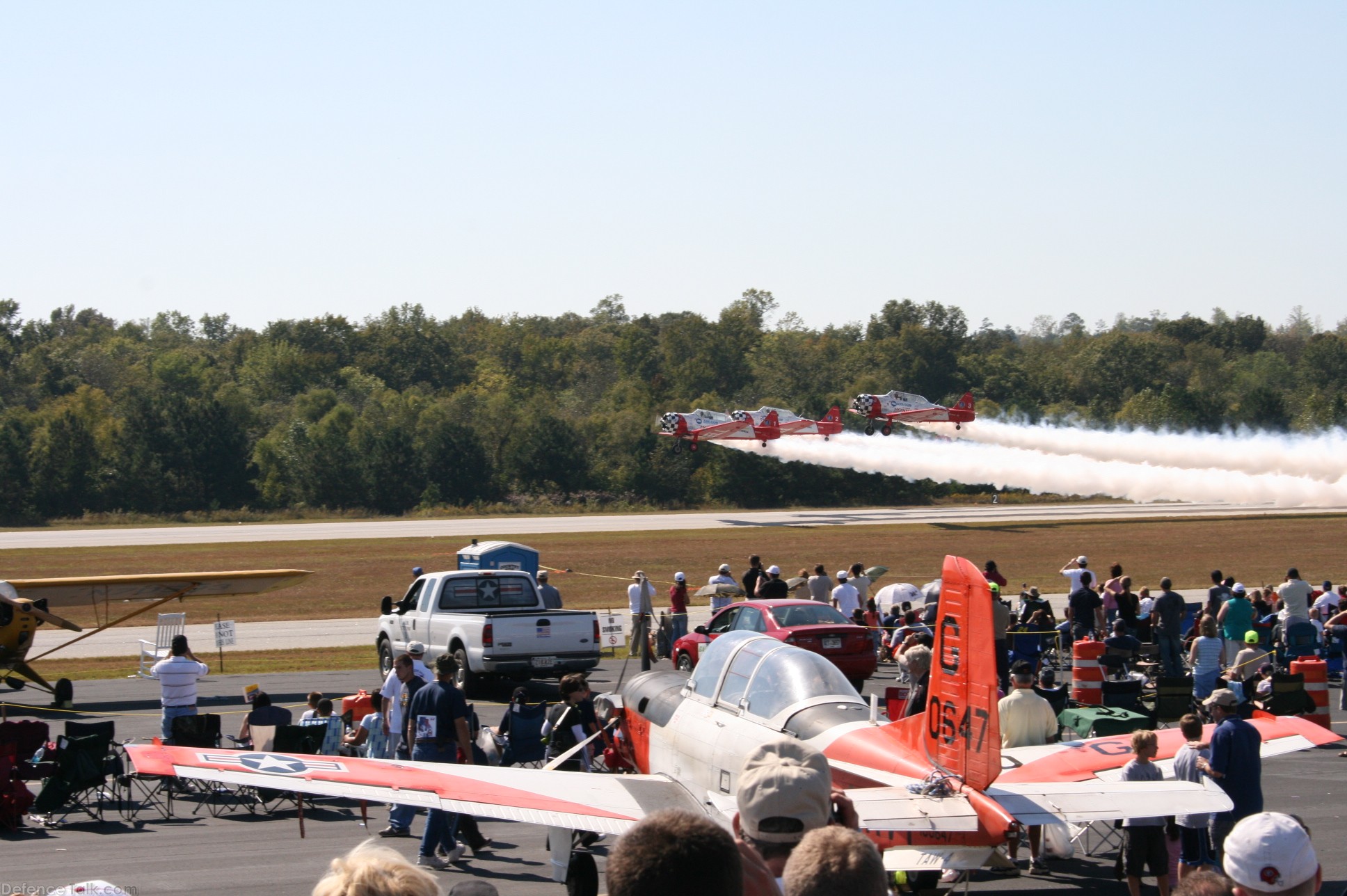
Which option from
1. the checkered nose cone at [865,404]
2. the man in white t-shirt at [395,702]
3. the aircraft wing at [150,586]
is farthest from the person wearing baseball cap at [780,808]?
the checkered nose cone at [865,404]

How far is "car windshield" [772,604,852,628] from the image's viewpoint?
18406 millimetres

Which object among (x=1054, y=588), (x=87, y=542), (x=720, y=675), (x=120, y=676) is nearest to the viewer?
(x=720, y=675)

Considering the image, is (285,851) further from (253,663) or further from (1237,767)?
(253,663)

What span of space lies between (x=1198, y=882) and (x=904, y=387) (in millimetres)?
111294

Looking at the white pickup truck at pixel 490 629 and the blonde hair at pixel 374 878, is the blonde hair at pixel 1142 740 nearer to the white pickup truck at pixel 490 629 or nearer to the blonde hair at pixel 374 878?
the blonde hair at pixel 374 878

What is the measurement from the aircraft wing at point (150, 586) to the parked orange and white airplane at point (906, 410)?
46.4 metres

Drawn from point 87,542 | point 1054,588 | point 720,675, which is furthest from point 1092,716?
point 87,542

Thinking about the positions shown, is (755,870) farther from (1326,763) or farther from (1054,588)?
(1054,588)

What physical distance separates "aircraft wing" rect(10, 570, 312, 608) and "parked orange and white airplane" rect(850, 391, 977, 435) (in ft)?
152

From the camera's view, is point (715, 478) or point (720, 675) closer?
point (720, 675)

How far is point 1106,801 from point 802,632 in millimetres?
10804

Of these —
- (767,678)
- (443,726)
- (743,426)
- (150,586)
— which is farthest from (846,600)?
(743,426)

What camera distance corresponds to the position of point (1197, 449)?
54156 mm

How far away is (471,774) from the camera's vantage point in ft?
26.8
